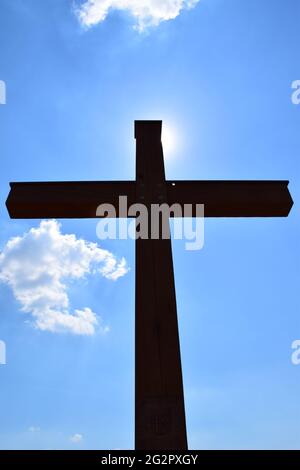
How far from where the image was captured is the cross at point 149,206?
3.10 m

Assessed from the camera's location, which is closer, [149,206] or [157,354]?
[157,354]

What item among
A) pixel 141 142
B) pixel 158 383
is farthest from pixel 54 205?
pixel 158 383

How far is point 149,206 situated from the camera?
437cm

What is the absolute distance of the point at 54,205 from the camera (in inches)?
181

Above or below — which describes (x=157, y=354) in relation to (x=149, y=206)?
below

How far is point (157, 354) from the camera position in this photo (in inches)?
131

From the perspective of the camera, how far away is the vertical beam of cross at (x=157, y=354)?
306 centimetres

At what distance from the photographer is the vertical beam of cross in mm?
3062

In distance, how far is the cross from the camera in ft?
10.2

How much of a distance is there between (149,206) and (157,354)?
1619 millimetres
